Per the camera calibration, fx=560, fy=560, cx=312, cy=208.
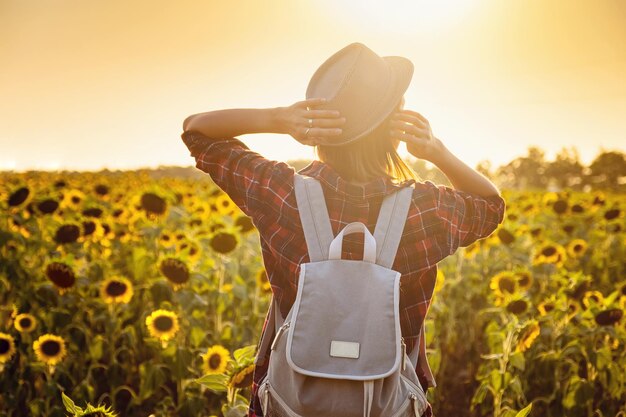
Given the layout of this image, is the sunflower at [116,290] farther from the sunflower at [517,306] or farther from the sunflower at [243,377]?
the sunflower at [517,306]

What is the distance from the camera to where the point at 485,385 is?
3.26 m

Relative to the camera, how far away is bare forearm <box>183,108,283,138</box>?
5.63 feet

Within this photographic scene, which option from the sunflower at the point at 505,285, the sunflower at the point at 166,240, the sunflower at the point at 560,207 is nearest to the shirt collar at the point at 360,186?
the sunflower at the point at 505,285

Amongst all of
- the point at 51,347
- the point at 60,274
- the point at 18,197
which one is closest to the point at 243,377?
the point at 51,347

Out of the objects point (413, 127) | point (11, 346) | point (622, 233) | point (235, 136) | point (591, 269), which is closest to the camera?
point (413, 127)

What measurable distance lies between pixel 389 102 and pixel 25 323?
2.97 m

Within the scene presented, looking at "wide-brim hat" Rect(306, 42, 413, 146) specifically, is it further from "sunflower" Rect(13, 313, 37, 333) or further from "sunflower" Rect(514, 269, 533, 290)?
"sunflower" Rect(514, 269, 533, 290)

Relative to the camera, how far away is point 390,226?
1.45 m

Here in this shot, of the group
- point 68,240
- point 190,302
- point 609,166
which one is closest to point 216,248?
point 190,302

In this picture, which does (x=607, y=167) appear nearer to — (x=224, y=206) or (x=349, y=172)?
(x=224, y=206)

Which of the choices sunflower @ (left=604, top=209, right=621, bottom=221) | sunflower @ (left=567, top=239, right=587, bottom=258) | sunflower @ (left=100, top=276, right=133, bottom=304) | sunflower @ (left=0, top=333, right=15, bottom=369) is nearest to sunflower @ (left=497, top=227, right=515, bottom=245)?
sunflower @ (left=567, top=239, right=587, bottom=258)

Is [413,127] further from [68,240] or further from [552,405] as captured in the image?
[68,240]

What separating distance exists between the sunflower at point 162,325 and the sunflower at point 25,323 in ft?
2.69

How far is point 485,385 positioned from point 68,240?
127 inches
